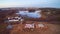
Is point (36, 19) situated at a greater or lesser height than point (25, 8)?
lesser

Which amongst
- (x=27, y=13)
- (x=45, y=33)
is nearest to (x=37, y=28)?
(x=45, y=33)

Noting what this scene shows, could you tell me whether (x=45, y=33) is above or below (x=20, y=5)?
→ below

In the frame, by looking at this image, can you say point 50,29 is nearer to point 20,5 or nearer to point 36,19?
point 36,19

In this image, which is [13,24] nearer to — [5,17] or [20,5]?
[5,17]

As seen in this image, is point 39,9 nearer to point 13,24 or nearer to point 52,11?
point 52,11

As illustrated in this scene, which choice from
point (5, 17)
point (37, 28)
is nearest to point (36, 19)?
point (37, 28)

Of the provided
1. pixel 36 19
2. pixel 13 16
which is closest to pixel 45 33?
pixel 36 19

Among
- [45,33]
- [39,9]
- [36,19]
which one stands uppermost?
[39,9]
